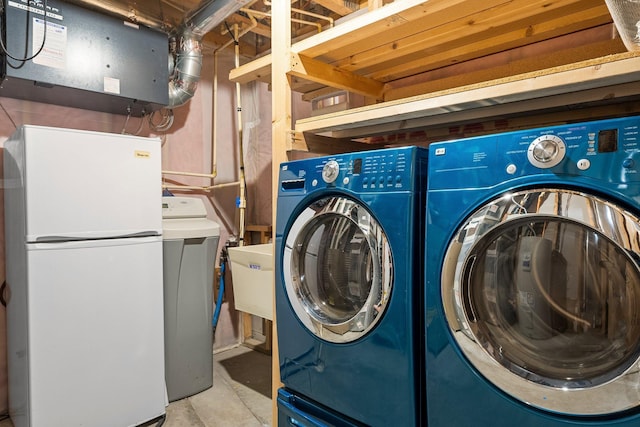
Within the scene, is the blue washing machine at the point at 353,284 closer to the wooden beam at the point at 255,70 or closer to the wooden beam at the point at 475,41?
the wooden beam at the point at 255,70

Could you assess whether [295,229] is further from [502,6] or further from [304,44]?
[502,6]

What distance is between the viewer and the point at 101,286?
1.82 meters

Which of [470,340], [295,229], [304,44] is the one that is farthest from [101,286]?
[470,340]

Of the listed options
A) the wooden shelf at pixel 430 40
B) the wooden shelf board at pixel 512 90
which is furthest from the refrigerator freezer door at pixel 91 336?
the wooden shelf board at pixel 512 90

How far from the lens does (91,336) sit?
5.87 feet

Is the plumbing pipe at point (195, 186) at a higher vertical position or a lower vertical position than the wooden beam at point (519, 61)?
lower

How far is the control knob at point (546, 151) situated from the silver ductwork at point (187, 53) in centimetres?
205

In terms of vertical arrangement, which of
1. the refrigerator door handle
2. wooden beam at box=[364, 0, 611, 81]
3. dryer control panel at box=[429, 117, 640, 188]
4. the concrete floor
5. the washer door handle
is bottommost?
the concrete floor

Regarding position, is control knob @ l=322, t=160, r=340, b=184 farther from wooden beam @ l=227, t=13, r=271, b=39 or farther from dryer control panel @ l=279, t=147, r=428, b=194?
wooden beam @ l=227, t=13, r=271, b=39

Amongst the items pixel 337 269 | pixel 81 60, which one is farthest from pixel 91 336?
pixel 81 60

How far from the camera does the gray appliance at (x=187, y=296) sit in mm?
2178

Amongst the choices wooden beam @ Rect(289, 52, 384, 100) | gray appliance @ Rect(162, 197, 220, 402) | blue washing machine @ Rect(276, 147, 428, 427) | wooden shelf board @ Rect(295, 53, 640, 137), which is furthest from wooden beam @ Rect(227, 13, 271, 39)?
blue washing machine @ Rect(276, 147, 428, 427)

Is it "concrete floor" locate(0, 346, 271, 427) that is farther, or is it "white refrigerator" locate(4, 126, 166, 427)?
"concrete floor" locate(0, 346, 271, 427)

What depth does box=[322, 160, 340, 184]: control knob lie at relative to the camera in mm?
1275
